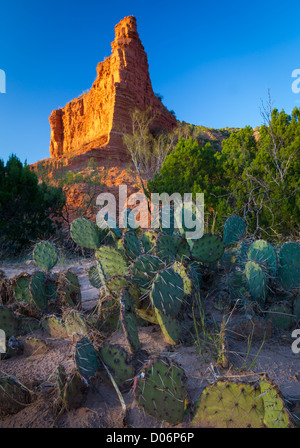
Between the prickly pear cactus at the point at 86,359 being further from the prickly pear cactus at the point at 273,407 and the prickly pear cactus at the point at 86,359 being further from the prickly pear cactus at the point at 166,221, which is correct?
the prickly pear cactus at the point at 166,221

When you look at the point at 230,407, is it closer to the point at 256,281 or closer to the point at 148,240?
the point at 256,281

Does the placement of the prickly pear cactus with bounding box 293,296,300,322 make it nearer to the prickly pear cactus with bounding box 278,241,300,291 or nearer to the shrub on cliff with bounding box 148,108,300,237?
the prickly pear cactus with bounding box 278,241,300,291

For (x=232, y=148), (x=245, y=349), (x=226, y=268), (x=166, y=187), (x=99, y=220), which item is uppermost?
(x=232, y=148)

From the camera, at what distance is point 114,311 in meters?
2.20

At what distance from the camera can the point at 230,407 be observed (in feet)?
4.19

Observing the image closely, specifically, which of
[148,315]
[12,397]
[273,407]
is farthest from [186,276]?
[12,397]

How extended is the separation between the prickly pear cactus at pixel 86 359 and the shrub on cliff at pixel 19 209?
240 inches

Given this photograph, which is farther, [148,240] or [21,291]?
[21,291]

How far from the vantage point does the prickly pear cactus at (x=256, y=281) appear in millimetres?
2202

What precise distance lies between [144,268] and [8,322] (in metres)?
1.26

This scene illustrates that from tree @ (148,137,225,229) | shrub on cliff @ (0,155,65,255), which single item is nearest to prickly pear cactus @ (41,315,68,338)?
shrub on cliff @ (0,155,65,255)

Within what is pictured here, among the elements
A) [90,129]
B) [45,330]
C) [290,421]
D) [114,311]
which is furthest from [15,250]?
[90,129]
